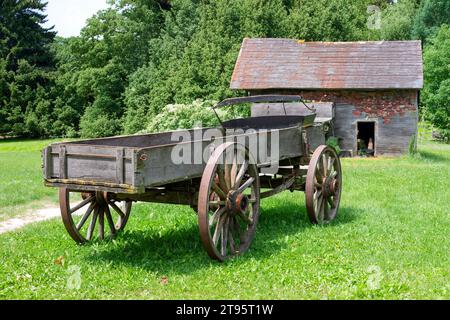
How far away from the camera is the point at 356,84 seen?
22.2 m

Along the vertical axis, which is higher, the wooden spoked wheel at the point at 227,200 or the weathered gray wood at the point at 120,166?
the weathered gray wood at the point at 120,166

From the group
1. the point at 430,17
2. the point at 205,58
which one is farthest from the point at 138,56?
the point at 430,17

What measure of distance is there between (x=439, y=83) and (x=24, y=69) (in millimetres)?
28682

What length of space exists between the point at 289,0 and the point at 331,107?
17.3 meters

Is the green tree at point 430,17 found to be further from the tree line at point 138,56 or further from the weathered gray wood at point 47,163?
the weathered gray wood at point 47,163

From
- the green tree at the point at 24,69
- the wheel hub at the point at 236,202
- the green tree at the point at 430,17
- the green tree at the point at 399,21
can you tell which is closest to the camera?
the wheel hub at the point at 236,202

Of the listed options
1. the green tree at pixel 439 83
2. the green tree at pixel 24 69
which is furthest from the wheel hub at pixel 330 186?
the green tree at pixel 24 69

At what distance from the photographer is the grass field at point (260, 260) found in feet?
18.9

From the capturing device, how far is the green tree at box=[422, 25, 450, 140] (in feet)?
122

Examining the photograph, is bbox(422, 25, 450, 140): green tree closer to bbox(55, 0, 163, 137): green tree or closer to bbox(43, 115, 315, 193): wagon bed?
bbox(55, 0, 163, 137): green tree

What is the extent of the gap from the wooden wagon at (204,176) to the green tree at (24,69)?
1359 inches

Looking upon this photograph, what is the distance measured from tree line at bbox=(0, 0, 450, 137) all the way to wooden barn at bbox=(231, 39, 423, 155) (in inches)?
292

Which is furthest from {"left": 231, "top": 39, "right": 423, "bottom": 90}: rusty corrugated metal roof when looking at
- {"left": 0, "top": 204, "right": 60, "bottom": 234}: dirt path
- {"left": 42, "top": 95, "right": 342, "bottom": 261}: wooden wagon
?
{"left": 42, "top": 95, "right": 342, "bottom": 261}: wooden wagon

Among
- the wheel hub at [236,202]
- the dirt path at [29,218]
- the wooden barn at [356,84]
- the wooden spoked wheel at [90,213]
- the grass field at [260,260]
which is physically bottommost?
the dirt path at [29,218]
